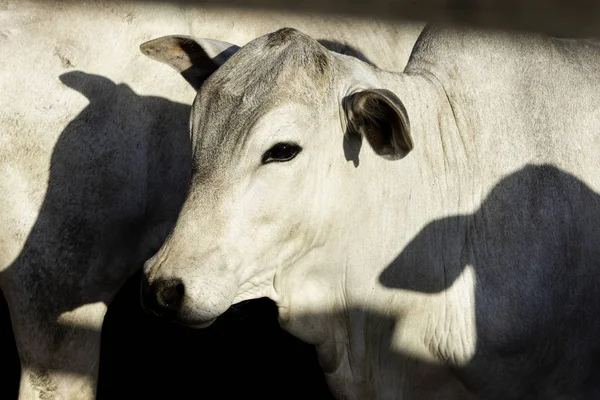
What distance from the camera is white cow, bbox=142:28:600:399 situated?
10.1 ft

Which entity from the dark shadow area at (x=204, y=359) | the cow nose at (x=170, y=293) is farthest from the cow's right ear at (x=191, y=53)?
the dark shadow area at (x=204, y=359)

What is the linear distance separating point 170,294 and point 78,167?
3.68 ft

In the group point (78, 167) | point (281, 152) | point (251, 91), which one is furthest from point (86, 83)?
point (281, 152)

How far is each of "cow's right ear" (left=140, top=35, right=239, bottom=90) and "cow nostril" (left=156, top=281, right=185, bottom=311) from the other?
97 cm

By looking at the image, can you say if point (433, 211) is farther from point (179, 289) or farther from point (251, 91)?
point (179, 289)

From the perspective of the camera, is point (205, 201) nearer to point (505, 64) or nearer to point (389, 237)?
point (389, 237)

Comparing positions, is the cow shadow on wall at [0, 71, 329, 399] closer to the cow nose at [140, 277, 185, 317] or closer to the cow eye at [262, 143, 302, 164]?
the cow nose at [140, 277, 185, 317]

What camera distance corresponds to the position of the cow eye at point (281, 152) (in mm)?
2961

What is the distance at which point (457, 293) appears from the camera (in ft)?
11.2

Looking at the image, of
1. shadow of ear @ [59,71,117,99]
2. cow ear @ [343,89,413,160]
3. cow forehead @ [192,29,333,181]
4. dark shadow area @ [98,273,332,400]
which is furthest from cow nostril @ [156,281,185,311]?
dark shadow area @ [98,273,332,400]

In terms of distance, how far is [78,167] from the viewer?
150 inches

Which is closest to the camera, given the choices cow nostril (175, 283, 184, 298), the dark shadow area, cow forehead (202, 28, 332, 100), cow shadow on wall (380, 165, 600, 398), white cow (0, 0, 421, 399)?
cow nostril (175, 283, 184, 298)

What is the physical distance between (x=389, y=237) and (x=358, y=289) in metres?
0.21

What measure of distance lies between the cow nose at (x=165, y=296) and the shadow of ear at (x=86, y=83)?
1.24 m
